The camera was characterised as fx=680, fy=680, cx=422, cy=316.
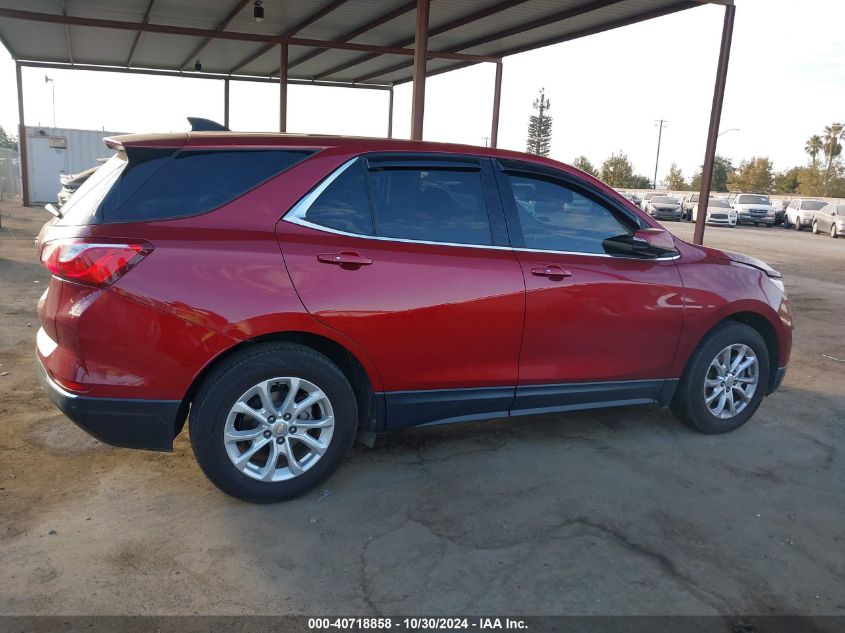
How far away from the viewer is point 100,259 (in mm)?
3010

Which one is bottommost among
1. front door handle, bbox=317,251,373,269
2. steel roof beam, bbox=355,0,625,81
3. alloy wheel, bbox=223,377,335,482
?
alloy wheel, bbox=223,377,335,482

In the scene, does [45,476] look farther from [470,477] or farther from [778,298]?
[778,298]

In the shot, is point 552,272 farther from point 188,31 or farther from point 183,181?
point 188,31

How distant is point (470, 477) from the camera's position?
12.5ft

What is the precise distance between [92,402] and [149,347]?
1.19 feet

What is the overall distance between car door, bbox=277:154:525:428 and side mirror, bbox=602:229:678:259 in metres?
0.75

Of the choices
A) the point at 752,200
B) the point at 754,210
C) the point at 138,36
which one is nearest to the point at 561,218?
the point at 138,36

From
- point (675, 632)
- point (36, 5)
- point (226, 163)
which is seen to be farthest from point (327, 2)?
point (675, 632)

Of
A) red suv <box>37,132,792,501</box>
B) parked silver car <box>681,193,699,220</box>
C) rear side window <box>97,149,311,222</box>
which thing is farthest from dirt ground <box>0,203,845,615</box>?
parked silver car <box>681,193,699,220</box>

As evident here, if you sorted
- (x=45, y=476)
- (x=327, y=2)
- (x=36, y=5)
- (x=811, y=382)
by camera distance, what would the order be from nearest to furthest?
1. (x=45, y=476)
2. (x=811, y=382)
3. (x=327, y=2)
4. (x=36, y=5)

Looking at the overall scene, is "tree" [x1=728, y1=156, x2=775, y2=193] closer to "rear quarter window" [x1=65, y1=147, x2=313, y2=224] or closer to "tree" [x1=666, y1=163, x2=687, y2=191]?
"tree" [x1=666, y1=163, x2=687, y2=191]

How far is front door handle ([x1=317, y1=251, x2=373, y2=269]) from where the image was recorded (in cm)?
333

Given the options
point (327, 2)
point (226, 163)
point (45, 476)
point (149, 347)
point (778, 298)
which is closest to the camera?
point (149, 347)

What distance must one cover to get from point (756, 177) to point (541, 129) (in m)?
40.1
